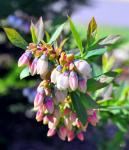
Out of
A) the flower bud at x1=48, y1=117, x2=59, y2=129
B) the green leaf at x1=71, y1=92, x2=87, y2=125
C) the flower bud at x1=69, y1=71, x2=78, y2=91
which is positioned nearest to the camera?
the flower bud at x1=69, y1=71, x2=78, y2=91

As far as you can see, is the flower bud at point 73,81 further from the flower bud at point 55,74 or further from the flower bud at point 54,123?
the flower bud at point 54,123

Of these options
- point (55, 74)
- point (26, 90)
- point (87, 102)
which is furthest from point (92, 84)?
point (26, 90)

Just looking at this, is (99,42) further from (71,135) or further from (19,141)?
(19,141)

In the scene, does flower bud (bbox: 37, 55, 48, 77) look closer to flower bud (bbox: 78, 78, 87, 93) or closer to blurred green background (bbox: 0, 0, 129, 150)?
flower bud (bbox: 78, 78, 87, 93)

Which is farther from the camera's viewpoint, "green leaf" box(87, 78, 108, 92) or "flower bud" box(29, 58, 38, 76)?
"green leaf" box(87, 78, 108, 92)

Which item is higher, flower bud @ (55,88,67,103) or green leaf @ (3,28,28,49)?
green leaf @ (3,28,28,49)

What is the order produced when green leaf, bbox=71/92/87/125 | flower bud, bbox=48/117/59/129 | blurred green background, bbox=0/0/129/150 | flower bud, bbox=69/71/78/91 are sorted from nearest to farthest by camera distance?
flower bud, bbox=69/71/78/91, green leaf, bbox=71/92/87/125, flower bud, bbox=48/117/59/129, blurred green background, bbox=0/0/129/150

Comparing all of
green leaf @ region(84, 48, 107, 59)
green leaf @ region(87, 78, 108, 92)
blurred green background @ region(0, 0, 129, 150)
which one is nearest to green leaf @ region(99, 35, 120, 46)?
green leaf @ region(84, 48, 107, 59)

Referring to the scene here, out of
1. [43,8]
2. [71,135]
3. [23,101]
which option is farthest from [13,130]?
[71,135]
